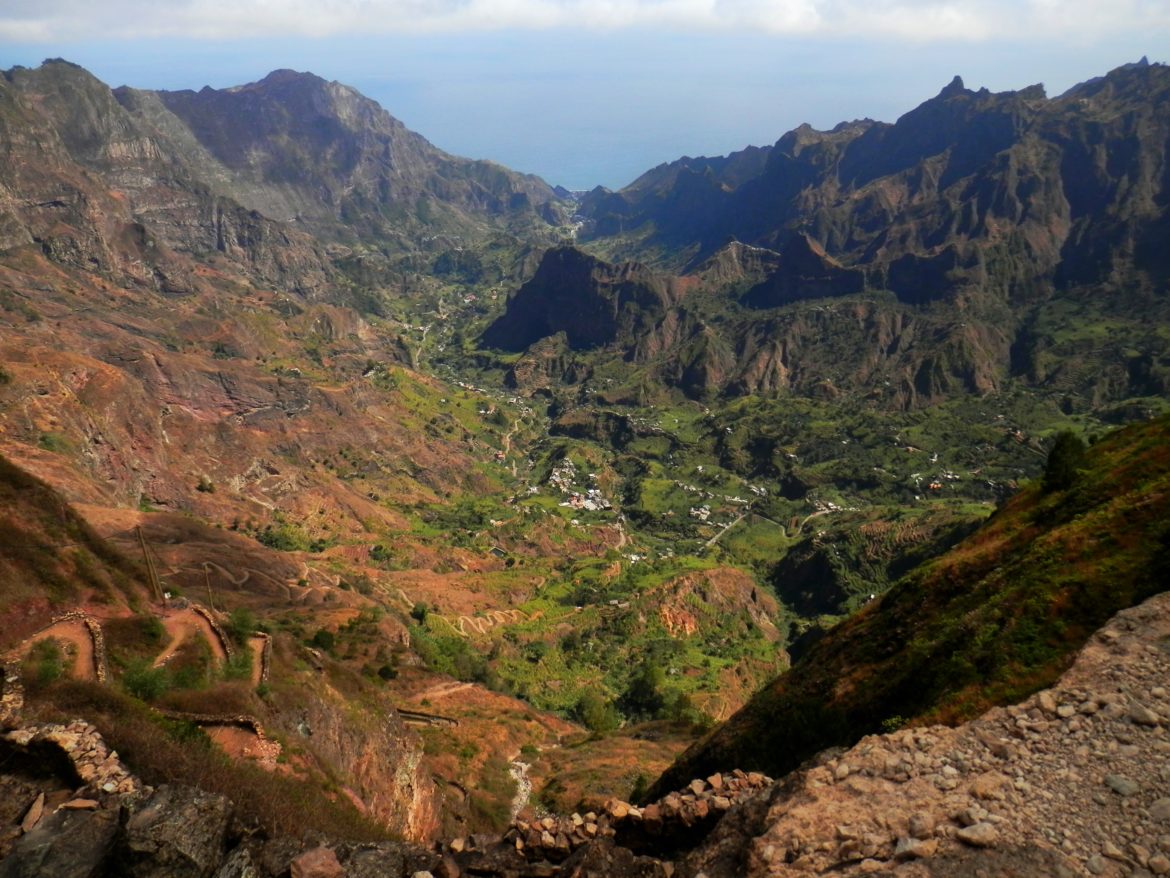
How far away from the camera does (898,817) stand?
48.5 feet

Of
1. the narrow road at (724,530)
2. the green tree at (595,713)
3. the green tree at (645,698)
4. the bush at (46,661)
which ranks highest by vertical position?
the bush at (46,661)

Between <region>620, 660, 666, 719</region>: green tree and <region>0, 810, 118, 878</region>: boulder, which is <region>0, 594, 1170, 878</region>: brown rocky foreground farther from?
<region>620, 660, 666, 719</region>: green tree

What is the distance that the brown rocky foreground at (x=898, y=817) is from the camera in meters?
13.3

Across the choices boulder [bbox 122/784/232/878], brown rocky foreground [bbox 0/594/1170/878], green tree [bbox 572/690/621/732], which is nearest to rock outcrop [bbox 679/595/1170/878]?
brown rocky foreground [bbox 0/594/1170/878]

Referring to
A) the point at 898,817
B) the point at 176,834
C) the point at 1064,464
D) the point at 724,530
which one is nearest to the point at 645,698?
the point at 1064,464

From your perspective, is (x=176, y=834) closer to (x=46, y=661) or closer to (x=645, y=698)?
(x=46, y=661)

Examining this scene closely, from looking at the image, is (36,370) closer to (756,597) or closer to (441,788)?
(441,788)

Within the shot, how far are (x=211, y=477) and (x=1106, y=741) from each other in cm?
13739

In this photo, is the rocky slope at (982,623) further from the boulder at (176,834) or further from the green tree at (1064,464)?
the boulder at (176,834)

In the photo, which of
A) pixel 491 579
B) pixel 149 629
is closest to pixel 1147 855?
pixel 149 629

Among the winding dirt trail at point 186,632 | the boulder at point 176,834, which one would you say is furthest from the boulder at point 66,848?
the winding dirt trail at point 186,632

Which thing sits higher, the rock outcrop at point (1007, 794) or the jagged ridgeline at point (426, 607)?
the rock outcrop at point (1007, 794)

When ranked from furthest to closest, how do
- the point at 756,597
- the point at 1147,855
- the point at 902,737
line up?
the point at 756,597 → the point at 902,737 → the point at 1147,855

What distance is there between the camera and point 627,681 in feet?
332
